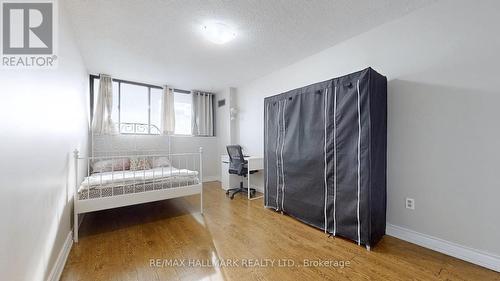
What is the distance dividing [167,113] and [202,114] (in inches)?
35.0

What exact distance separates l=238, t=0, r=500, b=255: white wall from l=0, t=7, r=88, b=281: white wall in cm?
301

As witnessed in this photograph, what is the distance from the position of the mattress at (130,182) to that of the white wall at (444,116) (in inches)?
104

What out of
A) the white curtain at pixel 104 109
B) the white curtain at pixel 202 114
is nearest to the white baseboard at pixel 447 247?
the white curtain at pixel 202 114

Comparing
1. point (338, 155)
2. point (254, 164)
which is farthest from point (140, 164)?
point (338, 155)

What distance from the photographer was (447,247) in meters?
1.86

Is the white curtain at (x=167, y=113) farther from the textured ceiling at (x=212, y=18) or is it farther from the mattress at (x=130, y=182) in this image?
the mattress at (x=130, y=182)

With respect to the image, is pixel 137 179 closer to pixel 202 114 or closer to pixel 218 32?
pixel 218 32

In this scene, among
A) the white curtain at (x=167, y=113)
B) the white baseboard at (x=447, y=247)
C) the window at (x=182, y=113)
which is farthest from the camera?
the window at (x=182, y=113)

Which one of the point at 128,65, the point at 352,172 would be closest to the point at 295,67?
the point at 352,172

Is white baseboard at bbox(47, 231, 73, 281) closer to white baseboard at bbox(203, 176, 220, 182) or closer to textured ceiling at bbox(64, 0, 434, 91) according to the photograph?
textured ceiling at bbox(64, 0, 434, 91)

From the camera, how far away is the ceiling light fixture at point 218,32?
89.3 inches

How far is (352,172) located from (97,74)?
4788mm

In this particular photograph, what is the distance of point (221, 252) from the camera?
6.32 ft

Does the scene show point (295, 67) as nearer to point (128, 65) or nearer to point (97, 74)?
point (128, 65)
